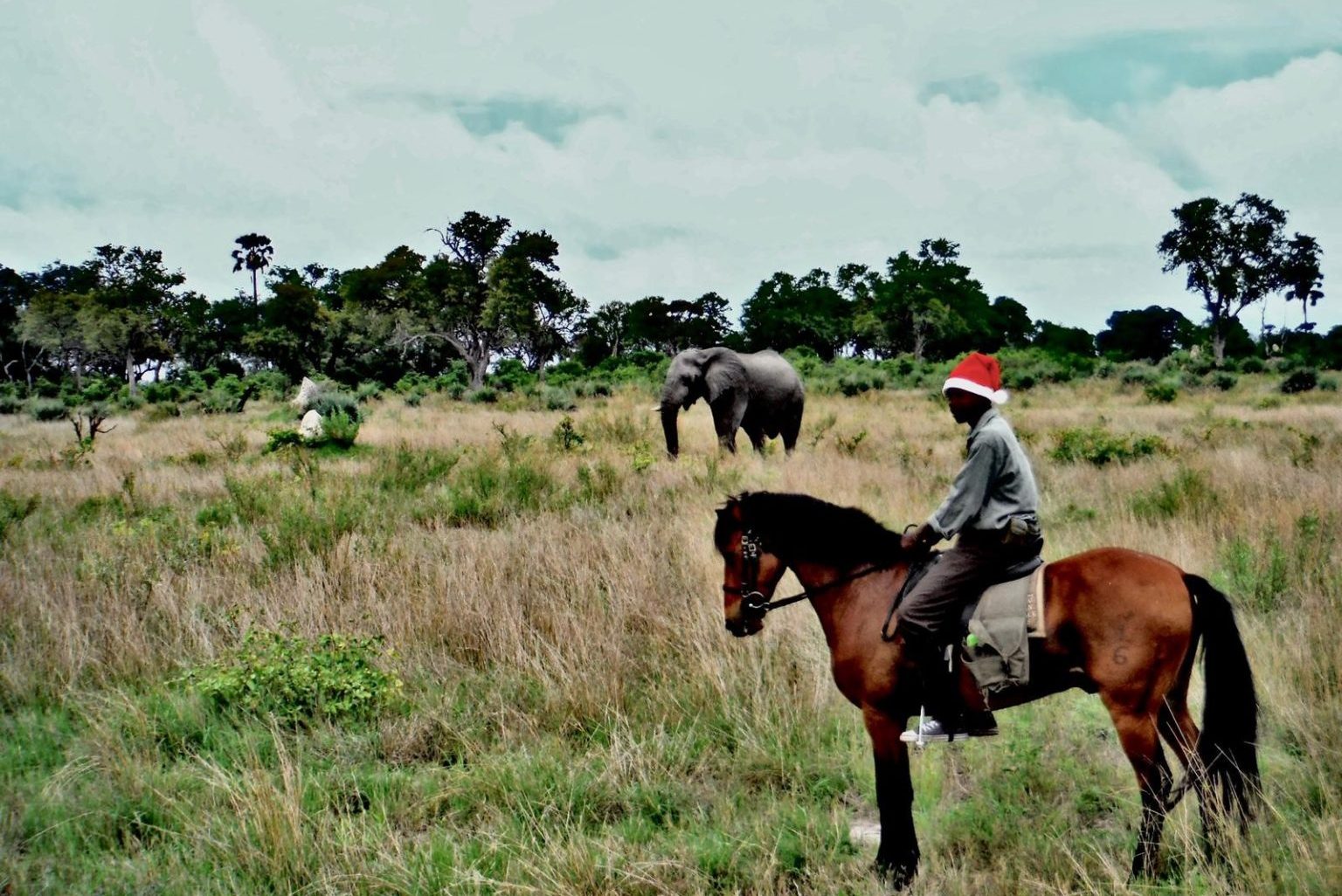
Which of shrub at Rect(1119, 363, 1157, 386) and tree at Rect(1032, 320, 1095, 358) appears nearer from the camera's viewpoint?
shrub at Rect(1119, 363, 1157, 386)

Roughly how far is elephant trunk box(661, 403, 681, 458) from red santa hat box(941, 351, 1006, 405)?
10.7m

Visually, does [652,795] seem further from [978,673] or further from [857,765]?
[978,673]

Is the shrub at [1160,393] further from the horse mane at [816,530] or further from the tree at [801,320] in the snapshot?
the tree at [801,320]

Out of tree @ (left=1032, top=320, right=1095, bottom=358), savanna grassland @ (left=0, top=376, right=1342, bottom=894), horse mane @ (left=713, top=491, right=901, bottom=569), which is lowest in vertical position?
savanna grassland @ (left=0, top=376, right=1342, bottom=894)

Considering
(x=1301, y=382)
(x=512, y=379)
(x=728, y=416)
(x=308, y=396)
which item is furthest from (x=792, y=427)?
(x=512, y=379)

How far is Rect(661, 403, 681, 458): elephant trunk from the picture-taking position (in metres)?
14.7

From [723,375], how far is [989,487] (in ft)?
41.1

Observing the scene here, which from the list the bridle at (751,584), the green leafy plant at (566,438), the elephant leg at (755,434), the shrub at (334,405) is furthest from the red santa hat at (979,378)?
the shrub at (334,405)

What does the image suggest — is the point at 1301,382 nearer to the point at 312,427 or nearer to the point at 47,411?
the point at 312,427

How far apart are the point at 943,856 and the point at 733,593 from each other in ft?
4.61

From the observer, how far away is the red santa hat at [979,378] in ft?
11.3

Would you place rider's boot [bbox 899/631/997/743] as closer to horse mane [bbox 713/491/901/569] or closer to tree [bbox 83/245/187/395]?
horse mane [bbox 713/491/901/569]

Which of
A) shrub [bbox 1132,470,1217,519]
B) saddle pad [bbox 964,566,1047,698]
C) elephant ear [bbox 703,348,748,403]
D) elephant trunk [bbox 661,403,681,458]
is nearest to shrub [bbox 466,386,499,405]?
elephant ear [bbox 703,348,748,403]

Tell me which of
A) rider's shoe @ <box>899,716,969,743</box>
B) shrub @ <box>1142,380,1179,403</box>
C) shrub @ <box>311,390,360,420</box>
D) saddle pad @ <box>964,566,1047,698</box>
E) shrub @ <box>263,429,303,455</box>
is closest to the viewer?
saddle pad @ <box>964,566,1047,698</box>
